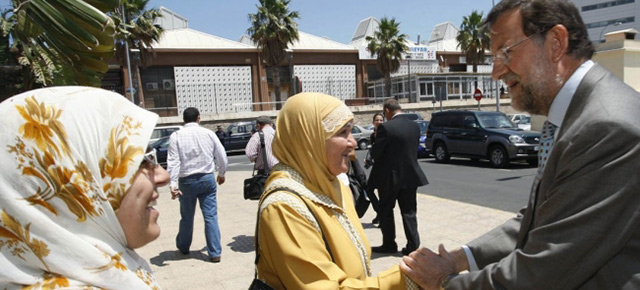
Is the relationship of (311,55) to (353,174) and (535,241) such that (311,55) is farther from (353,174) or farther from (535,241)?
(535,241)

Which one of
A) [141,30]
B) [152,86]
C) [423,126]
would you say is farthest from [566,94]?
[152,86]

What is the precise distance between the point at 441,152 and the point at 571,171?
15.0 metres

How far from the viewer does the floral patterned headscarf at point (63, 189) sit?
1201mm

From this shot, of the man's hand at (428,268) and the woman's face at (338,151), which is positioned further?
the woman's face at (338,151)

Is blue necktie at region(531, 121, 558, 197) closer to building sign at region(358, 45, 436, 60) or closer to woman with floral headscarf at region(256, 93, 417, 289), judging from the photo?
woman with floral headscarf at region(256, 93, 417, 289)

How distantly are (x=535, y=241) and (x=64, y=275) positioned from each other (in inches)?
61.1

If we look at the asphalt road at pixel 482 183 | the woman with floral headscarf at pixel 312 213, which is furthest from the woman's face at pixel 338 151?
the asphalt road at pixel 482 183

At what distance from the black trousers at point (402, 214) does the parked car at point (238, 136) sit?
62.1ft

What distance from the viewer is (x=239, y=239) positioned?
6.75m

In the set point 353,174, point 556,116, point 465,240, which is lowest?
point 465,240

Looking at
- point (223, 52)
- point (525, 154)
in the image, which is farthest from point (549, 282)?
point (223, 52)

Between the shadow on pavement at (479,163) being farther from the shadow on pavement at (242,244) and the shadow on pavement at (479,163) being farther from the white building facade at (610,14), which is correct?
the white building facade at (610,14)

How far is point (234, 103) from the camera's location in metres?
33.2

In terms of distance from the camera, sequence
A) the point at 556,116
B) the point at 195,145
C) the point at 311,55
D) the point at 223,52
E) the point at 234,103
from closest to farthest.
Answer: the point at 556,116, the point at 195,145, the point at 234,103, the point at 223,52, the point at 311,55
